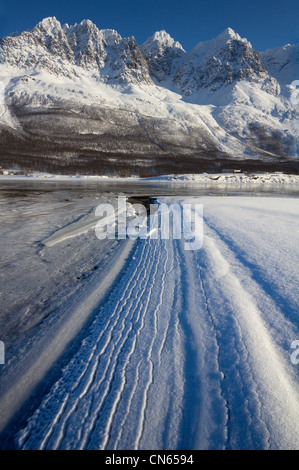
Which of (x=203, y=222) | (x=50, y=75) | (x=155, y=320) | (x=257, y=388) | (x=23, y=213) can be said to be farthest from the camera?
(x=50, y=75)

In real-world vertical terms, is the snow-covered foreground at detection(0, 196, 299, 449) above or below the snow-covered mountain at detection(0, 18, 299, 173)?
below

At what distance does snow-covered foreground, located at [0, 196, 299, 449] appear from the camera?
4.13 feet

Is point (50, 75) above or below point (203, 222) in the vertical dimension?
above

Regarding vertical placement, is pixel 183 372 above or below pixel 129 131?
below

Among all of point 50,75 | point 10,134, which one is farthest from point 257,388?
point 50,75

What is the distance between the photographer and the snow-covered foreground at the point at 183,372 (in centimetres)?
126

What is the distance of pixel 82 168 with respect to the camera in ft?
342

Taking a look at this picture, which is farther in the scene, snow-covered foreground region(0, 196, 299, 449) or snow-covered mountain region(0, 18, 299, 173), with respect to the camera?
snow-covered mountain region(0, 18, 299, 173)

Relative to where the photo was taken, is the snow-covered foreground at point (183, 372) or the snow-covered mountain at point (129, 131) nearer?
the snow-covered foreground at point (183, 372)

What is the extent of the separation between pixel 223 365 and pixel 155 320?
0.76 metres

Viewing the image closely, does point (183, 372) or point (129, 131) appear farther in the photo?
point (129, 131)

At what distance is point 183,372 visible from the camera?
1641 millimetres

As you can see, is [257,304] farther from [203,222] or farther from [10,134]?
[10,134]

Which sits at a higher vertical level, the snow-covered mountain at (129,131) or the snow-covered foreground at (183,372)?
the snow-covered mountain at (129,131)
